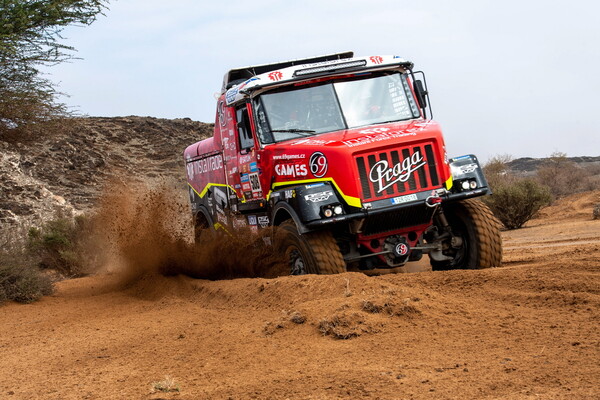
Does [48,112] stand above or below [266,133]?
above

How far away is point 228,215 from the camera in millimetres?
12328

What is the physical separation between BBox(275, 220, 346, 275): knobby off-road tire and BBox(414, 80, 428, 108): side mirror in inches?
106

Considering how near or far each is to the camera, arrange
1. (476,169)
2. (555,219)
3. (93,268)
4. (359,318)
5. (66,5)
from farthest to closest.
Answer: (555,219) < (93,268) < (66,5) < (476,169) < (359,318)

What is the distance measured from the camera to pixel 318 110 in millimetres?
10312

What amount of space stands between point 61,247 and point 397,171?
11.2 m

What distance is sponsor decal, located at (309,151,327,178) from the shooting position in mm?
9266

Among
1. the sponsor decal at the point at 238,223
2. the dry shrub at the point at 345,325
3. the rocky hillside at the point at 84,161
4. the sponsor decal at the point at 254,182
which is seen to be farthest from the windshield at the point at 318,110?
the rocky hillside at the point at 84,161

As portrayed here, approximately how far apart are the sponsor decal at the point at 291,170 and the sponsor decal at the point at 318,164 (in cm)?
14

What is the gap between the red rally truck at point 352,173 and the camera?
30.0 feet

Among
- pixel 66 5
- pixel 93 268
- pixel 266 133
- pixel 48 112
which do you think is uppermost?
pixel 66 5

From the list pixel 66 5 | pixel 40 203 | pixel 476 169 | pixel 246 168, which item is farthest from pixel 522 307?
pixel 40 203

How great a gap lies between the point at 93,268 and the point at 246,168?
8.86 m

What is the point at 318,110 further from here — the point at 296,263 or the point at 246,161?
the point at 296,263

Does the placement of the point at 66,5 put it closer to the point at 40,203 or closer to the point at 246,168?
the point at 246,168
